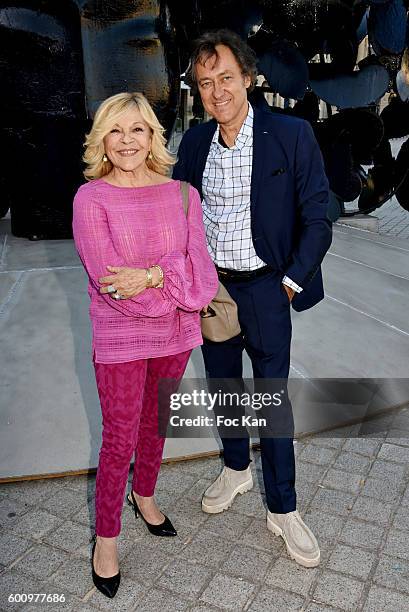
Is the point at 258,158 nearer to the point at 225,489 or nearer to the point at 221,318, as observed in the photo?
the point at 221,318

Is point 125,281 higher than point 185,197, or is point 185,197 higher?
point 185,197

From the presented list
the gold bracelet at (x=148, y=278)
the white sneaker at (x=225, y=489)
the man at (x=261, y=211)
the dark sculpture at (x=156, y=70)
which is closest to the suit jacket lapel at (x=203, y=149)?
the man at (x=261, y=211)

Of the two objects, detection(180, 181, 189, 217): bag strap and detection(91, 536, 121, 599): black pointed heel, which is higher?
detection(180, 181, 189, 217): bag strap

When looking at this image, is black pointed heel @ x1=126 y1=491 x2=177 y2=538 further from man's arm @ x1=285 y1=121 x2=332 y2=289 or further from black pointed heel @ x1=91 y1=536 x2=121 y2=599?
man's arm @ x1=285 y1=121 x2=332 y2=289

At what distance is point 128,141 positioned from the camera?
1.99 meters

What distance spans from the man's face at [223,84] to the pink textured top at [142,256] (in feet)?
1.12

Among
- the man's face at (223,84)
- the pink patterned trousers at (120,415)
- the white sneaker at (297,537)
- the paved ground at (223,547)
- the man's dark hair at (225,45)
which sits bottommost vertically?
the paved ground at (223,547)

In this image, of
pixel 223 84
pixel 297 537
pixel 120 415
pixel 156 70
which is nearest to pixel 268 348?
pixel 120 415

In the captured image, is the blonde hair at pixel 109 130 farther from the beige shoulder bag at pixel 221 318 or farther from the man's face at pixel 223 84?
the beige shoulder bag at pixel 221 318

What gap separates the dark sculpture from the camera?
5.04 meters

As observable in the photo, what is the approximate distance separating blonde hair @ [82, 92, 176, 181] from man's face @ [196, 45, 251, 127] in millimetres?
273

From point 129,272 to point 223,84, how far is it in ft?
2.65

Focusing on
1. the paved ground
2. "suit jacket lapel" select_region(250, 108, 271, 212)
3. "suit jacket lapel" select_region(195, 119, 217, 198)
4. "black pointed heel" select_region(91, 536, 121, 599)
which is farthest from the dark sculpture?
"black pointed heel" select_region(91, 536, 121, 599)

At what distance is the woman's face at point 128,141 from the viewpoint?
6.51 ft
